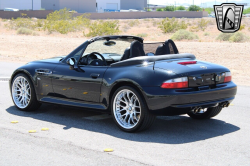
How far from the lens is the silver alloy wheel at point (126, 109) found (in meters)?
6.19

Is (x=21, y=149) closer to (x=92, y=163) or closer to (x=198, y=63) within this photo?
(x=92, y=163)

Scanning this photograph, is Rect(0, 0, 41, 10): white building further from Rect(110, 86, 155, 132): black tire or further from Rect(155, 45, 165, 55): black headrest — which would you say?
Rect(110, 86, 155, 132): black tire

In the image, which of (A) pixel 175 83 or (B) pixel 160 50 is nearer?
(A) pixel 175 83

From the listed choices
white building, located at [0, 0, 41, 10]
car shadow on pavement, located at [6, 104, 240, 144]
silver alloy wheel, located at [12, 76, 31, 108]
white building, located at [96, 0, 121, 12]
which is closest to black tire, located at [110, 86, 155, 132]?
car shadow on pavement, located at [6, 104, 240, 144]

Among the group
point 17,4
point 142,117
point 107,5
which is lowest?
point 142,117

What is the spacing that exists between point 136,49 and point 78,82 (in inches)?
44.4

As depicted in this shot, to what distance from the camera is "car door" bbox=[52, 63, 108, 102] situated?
263 inches

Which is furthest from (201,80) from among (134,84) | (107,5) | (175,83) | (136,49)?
(107,5)

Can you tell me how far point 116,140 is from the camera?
5.88 meters

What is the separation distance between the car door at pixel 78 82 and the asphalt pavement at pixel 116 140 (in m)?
0.47

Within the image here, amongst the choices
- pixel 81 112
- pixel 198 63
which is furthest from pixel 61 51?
pixel 198 63

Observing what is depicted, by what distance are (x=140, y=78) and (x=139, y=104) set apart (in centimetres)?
38

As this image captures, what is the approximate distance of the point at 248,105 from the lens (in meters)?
8.59

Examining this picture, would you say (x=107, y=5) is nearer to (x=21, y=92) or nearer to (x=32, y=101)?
(x=21, y=92)
